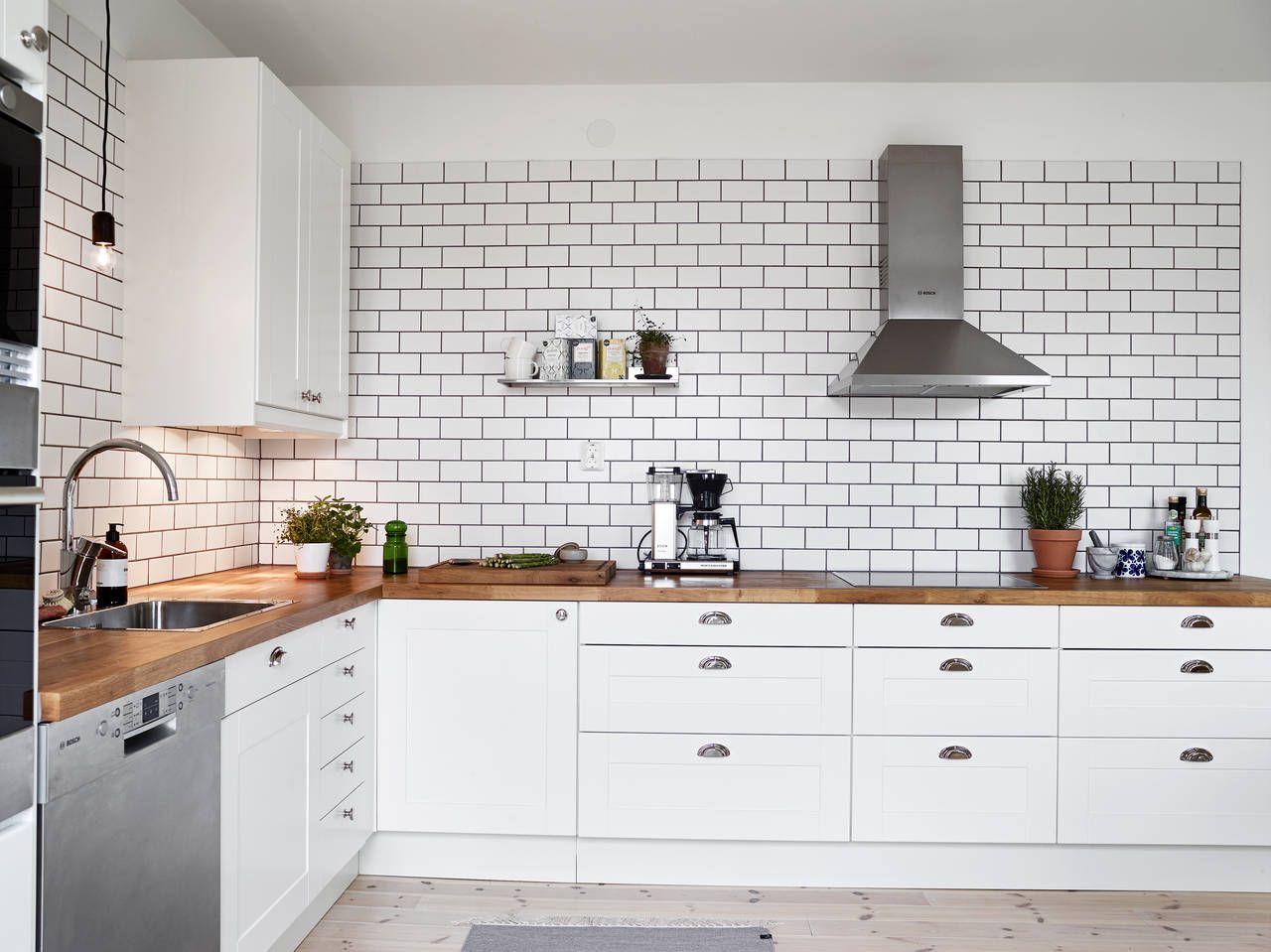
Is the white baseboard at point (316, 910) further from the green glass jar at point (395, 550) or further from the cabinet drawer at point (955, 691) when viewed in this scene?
the cabinet drawer at point (955, 691)

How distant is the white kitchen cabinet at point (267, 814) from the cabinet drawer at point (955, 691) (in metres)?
1.68

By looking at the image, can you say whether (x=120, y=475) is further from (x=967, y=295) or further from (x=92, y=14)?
(x=967, y=295)

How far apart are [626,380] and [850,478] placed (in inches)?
37.6

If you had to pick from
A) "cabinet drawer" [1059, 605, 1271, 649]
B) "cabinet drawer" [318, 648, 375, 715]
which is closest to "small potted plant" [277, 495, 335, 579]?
"cabinet drawer" [318, 648, 375, 715]

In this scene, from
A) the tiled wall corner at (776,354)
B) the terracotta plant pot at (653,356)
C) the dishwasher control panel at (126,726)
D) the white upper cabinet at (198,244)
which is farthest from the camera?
the tiled wall corner at (776,354)

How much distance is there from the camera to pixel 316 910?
2.67 metres

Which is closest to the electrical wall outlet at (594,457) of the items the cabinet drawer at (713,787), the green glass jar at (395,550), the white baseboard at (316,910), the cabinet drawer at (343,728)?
the green glass jar at (395,550)

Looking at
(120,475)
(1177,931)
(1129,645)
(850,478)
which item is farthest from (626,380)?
(1177,931)

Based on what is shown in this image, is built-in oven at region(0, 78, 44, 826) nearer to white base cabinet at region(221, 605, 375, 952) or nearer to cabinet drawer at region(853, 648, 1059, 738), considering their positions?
white base cabinet at region(221, 605, 375, 952)

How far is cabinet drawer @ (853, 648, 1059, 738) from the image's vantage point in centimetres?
290

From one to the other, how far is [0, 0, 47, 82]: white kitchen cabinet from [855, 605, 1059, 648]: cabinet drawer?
97.8 inches

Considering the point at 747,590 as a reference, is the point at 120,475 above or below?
above

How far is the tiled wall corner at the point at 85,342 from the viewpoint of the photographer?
241 centimetres

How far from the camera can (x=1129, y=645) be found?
290 cm
